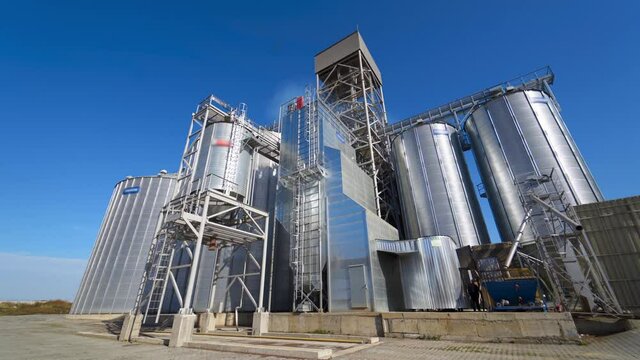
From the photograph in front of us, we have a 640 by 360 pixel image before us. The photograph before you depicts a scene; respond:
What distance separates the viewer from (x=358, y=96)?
114 ft

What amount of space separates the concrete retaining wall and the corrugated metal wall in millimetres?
5776

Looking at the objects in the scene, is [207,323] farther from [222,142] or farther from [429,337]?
[429,337]

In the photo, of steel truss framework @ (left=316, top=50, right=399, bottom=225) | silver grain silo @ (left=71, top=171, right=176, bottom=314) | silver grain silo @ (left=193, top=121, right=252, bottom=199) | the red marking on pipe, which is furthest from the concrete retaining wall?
silver grain silo @ (left=71, top=171, right=176, bottom=314)

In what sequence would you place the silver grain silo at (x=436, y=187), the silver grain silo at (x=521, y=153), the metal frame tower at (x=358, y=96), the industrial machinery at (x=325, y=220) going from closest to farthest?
the industrial machinery at (x=325, y=220) → the silver grain silo at (x=521, y=153) → the silver grain silo at (x=436, y=187) → the metal frame tower at (x=358, y=96)

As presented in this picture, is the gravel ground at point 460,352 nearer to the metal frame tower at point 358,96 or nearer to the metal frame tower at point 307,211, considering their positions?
the metal frame tower at point 307,211

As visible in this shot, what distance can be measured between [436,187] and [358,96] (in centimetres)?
1711

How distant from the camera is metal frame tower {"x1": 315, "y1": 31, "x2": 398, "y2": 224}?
97.7 feet

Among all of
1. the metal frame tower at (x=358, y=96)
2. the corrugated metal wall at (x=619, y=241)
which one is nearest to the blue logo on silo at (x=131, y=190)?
the metal frame tower at (x=358, y=96)

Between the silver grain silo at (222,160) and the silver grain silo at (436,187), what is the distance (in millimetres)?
14679

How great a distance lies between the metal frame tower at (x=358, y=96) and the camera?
97.7ft

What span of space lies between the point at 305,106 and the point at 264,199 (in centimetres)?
939

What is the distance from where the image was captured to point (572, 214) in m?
13.8

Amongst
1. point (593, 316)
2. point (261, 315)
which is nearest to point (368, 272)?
point (261, 315)

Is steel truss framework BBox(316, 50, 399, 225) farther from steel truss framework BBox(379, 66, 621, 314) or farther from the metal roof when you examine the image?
steel truss framework BBox(379, 66, 621, 314)
